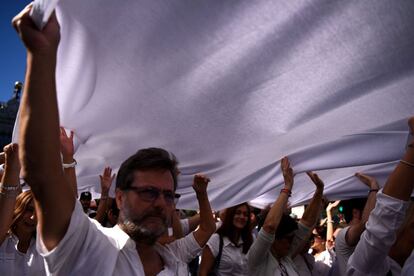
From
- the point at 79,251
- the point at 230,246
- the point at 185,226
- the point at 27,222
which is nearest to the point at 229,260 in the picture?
the point at 230,246

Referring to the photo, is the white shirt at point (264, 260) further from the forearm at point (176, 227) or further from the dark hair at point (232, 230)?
the forearm at point (176, 227)

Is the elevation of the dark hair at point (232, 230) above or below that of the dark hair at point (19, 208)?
below

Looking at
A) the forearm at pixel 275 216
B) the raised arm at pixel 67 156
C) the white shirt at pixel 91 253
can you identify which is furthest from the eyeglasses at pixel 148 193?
the forearm at pixel 275 216

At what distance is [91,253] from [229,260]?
2.03 meters

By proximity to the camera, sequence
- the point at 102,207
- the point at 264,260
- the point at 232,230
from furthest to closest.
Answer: the point at 232,230 → the point at 102,207 → the point at 264,260

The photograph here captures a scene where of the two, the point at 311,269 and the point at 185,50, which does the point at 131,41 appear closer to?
the point at 185,50

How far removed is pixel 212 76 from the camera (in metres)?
1.62

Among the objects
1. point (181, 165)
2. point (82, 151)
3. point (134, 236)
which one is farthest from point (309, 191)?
point (134, 236)

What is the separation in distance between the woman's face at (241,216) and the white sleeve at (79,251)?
212 centimetres

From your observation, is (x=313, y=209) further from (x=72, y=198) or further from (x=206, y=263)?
(x=72, y=198)

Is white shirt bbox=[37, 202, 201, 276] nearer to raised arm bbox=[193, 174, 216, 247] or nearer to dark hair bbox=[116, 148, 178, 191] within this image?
dark hair bbox=[116, 148, 178, 191]

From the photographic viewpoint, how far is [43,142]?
3.10 ft

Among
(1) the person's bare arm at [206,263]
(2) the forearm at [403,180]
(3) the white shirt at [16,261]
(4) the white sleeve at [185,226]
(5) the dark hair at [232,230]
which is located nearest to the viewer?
(2) the forearm at [403,180]

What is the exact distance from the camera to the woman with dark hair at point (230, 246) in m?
3.06
